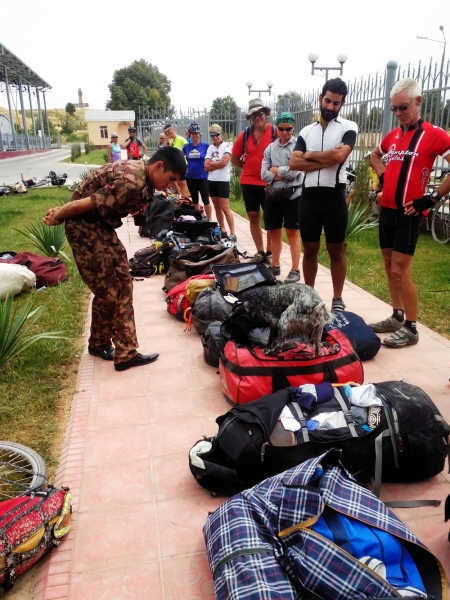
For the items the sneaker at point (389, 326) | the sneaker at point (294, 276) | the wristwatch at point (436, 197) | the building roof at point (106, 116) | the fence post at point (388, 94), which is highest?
the building roof at point (106, 116)

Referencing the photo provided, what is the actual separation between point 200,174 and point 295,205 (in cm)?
333

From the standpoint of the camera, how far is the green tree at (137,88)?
2813 inches

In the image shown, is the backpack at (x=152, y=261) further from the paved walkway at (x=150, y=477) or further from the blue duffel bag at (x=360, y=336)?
the blue duffel bag at (x=360, y=336)

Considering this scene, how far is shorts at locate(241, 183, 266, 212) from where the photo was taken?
620cm

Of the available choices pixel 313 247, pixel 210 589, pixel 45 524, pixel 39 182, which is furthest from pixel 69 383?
pixel 39 182

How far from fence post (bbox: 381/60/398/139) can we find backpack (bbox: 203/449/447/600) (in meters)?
8.67

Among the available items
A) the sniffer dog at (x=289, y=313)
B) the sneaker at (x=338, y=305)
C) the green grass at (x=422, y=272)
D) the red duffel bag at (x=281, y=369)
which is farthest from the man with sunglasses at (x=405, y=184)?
the red duffel bag at (x=281, y=369)

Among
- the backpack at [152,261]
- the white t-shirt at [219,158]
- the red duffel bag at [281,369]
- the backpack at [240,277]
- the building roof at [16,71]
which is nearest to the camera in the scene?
the red duffel bag at [281,369]

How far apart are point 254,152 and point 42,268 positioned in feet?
10.0

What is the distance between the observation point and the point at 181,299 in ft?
15.9

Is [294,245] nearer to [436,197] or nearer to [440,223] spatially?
[436,197]

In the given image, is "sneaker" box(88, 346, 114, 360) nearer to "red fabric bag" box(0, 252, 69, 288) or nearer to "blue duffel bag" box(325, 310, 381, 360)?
"blue duffel bag" box(325, 310, 381, 360)

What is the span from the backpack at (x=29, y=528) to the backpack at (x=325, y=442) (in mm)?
669

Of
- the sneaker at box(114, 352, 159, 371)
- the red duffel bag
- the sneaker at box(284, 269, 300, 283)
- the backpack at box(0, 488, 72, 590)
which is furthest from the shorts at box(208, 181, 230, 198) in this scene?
the backpack at box(0, 488, 72, 590)
